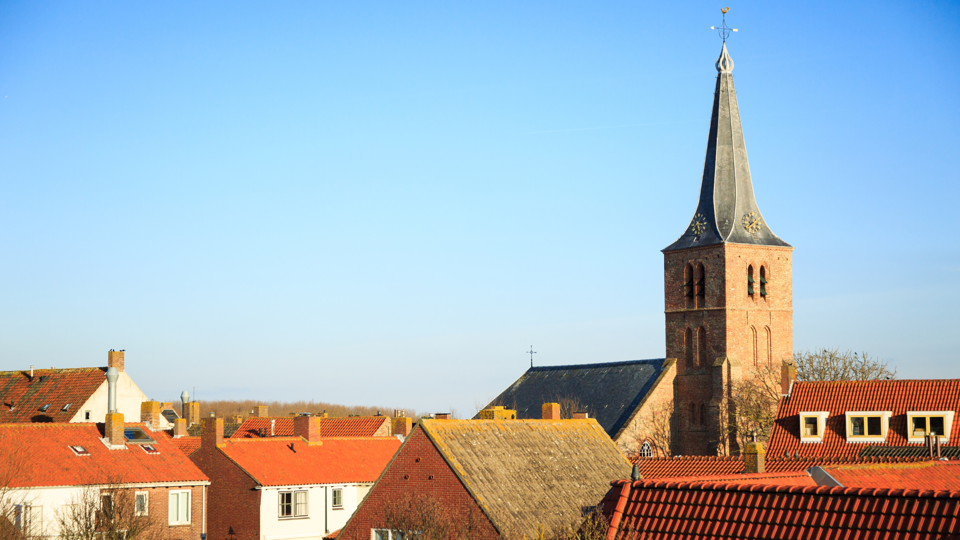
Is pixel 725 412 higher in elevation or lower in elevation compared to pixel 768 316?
lower

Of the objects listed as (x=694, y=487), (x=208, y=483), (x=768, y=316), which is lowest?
(x=208, y=483)

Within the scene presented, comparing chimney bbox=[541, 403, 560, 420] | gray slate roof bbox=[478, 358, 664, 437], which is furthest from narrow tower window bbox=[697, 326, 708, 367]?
chimney bbox=[541, 403, 560, 420]

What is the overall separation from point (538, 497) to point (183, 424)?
29.9m

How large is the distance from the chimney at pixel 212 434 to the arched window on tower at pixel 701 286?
31228 mm

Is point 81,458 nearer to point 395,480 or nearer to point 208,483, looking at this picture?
point 208,483

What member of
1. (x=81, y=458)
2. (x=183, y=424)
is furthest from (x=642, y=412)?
(x=81, y=458)

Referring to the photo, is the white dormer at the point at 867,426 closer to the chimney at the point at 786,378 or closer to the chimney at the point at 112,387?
the chimney at the point at 786,378

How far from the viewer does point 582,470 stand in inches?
1099

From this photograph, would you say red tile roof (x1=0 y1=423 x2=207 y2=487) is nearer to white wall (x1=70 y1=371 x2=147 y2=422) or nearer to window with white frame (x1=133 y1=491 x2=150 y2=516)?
window with white frame (x1=133 y1=491 x2=150 y2=516)

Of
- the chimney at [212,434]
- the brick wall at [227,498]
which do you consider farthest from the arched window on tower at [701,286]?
the brick wall at [227,498]

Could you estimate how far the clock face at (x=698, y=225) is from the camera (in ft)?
216

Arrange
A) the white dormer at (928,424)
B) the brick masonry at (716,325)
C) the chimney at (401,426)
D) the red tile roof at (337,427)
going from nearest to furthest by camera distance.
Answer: the white dormer at (928,424)
the red tile roof at (337,427)
the chimney at (401,426)
the brick masonry at (716,325)

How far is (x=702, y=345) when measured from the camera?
6469cm

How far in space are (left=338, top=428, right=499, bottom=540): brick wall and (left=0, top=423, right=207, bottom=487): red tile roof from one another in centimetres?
1349
